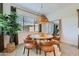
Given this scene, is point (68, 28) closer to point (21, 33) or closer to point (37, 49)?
point (37, 49)

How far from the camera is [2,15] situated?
2264 mm

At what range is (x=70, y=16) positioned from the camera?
2254 mm

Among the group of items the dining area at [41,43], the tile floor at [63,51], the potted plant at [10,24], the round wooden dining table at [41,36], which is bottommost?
the tile floor at [63,51]

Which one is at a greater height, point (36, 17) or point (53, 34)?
point (36, 17)

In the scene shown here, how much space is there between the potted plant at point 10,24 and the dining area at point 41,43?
231 millimetres

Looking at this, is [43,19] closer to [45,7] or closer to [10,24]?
[45,7]

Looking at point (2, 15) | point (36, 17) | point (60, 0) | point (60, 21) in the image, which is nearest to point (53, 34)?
point (60, 21)

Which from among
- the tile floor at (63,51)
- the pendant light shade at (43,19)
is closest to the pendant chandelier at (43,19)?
the pendant light shade at (43,19)

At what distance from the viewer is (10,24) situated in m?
2.27

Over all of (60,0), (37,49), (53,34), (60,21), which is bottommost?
(37,49)

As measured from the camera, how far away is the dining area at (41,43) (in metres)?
2.28

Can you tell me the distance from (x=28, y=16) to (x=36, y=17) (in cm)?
12

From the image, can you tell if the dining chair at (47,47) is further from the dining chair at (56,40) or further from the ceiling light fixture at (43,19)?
the ceiling light fixture at (43,19)

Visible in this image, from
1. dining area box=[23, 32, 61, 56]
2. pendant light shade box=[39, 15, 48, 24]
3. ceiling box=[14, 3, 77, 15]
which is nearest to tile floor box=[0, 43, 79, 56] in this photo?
dining area box=[23, 32, 61, 56]
